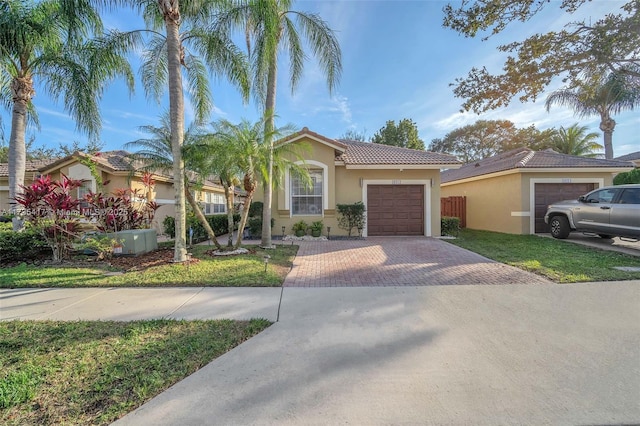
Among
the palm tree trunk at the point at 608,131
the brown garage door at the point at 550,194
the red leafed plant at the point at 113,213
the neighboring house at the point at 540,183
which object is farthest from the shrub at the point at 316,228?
the palm tree trunk at the point at 608,131

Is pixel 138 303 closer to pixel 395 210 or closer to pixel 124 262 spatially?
pixel 124 262

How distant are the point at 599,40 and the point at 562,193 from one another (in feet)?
23.3

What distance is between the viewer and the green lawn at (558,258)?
611cm

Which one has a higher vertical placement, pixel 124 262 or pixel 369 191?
pixel 369 191

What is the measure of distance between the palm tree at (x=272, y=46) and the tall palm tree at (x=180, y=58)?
1.69 ft

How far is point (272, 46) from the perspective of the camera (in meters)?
8.22

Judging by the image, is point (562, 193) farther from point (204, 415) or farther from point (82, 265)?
point (82, 265)

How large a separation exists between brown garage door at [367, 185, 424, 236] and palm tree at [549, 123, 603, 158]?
906 inches

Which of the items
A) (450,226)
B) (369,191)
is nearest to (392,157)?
(369,191)

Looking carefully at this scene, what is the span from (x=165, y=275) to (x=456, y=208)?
1642cm

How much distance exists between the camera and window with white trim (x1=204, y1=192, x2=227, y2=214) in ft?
65.0

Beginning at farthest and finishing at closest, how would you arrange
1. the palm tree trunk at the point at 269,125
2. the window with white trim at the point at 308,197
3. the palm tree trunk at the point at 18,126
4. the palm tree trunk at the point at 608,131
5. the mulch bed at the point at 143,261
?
1. the palm tree trunk at the point at 608,131
2. the window with white trim at the point at 308,197
3. the palm tree trunk at the point at 18,126
4. the palm tree trunk at the point at 269,125
5. the mulch bed at the point at 143,261

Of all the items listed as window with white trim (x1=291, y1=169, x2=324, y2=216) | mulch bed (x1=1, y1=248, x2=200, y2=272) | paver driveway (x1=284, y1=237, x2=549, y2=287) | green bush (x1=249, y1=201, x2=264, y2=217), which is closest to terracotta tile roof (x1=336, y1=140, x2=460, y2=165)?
window with white trim (x1=291, y1=169, x2=324, y2=216)

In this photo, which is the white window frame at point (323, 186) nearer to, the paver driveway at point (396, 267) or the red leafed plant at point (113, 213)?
the paver driveway at point (396, 267)
